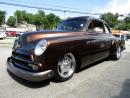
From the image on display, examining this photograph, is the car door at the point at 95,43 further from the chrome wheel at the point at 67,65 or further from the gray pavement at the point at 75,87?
the gray pavement at the point at 75,87

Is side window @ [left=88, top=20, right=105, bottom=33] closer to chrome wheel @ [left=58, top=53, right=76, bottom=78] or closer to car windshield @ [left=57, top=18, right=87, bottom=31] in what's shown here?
car windshield @ [left=57, top=18, right=87, bottom=31]

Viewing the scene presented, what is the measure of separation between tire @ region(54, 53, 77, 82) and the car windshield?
1077 mm

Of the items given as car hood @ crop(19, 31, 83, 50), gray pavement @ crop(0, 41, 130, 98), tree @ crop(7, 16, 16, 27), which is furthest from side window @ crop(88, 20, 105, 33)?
tree @ crop(7, 16, 16, 27)

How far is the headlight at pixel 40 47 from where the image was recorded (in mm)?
3846

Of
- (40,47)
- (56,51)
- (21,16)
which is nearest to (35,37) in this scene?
(40,47)

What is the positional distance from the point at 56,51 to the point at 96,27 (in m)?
2.40

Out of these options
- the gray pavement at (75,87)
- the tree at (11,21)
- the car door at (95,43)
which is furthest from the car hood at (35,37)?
the tree at (11,21)

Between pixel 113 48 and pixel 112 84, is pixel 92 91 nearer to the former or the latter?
pixel 112 84

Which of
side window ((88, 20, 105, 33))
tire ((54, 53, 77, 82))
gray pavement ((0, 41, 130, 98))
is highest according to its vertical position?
side window ((88, 20, 105, 33))

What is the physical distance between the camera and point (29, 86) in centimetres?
413

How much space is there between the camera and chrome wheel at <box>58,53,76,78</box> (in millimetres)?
4370

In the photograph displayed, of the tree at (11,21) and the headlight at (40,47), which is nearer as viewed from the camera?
the headlight at (40,47)

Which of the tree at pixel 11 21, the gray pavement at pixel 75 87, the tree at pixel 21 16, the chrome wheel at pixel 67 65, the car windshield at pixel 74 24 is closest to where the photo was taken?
the gray pavement at pixel 75 87

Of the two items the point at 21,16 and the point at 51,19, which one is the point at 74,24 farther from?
the point at 21,16
